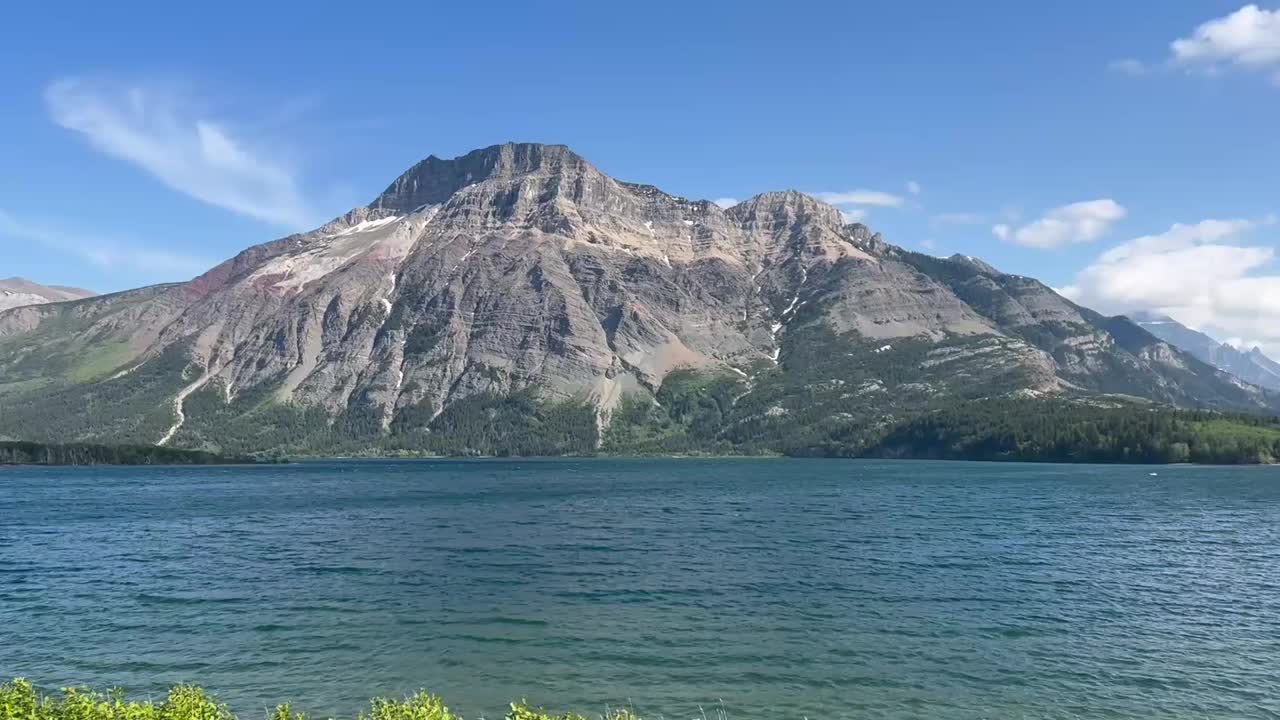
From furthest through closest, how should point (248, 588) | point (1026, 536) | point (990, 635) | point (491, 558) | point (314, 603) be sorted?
point (1026, 536), point (491, 558), point (248, 588), point (314, 603), point (990, 635)

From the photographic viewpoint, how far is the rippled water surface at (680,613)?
43.4 meters

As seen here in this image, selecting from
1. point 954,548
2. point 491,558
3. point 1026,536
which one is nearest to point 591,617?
point 491,558

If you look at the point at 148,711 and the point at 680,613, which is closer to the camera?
the point at 148,711

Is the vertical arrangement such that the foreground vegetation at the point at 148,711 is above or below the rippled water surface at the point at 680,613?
above

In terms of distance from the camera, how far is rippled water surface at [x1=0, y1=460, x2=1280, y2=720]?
1710 inches

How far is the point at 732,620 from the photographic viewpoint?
57.0 m

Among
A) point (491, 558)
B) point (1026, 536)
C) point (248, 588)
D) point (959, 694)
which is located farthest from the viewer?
point (1026, 536)

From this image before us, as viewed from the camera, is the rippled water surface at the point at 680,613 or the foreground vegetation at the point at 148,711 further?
the rippled water surface at the point at 680,613

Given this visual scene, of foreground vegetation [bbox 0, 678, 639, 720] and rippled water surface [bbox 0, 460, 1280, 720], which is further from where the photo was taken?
rippled water surface [bbox 0, 460, 1280, 720]

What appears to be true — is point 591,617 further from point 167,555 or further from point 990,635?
point 167,555

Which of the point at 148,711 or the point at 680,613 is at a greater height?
the point at 148,711

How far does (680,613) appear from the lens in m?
59.1

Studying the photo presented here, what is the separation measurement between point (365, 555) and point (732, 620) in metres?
47.4

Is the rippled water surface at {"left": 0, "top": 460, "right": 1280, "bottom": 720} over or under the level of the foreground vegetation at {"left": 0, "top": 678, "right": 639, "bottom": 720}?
under
